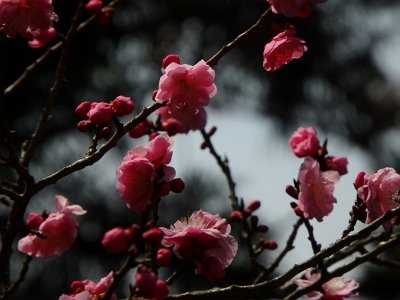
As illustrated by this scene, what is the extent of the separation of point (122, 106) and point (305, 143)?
0.53 m

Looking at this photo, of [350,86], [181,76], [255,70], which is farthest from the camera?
[350,86]

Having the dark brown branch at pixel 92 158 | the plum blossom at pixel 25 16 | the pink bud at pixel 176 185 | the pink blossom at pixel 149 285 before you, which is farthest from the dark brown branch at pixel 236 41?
the pink blossom at pixel 149 285

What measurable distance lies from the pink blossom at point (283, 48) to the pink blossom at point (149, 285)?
56 cm

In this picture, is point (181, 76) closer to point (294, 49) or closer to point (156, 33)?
point (294, 49)

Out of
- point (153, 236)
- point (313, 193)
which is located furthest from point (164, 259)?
point (313, 193)

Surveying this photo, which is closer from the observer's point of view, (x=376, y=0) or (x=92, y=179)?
(x=92, y=179)

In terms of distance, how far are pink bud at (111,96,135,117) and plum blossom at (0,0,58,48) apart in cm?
23

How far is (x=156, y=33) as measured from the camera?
543 centimetres

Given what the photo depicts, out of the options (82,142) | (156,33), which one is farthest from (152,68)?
(82,142)

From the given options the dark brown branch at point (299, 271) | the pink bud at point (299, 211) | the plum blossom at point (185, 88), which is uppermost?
the plum blossom at point (185, 88)

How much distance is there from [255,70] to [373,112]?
107 centimetres

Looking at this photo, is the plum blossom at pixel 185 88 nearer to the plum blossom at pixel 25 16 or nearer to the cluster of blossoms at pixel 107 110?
the cluster of blossoms at pixel 107 110

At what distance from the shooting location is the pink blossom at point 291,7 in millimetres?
1282

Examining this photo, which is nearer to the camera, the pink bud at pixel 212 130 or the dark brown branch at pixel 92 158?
the dark brown branch at pixel 92 158
